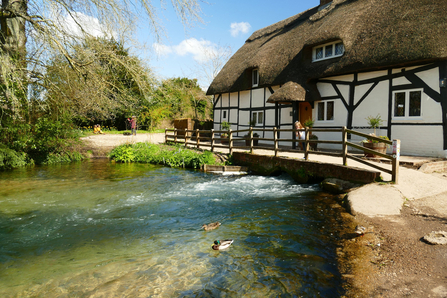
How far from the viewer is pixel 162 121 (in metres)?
28.2

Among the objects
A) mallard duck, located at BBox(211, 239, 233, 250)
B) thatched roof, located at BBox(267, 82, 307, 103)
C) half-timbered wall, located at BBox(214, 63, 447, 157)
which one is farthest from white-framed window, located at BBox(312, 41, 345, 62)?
mallard duck, located at BBox(211, 239, 233, 250)

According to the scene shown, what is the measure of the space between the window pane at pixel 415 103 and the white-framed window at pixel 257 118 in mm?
7468

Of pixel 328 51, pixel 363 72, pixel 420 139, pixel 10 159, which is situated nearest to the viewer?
pixel 420 139

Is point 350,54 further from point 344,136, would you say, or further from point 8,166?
point 8,166

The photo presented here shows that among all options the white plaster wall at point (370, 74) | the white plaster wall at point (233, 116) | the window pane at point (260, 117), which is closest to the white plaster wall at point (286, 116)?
the window pane at point (260, 117)

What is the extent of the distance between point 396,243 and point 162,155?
37.8 ft

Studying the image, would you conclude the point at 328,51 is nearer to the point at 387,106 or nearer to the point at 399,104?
the point at 387,106

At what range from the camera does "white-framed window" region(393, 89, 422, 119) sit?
10.5 metres

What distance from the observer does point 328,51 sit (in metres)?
13.3

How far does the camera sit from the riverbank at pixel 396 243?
10.4 ft

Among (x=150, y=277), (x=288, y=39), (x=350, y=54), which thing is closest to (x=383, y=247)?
(x=150, y=277)

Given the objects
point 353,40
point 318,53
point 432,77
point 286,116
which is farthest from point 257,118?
point 432,77

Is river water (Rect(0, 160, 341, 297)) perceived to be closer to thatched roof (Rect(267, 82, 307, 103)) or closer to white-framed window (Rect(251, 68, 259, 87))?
thatched roof (Rect(267, 82, 307, 103))

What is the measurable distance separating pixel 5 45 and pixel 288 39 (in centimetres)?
1277
